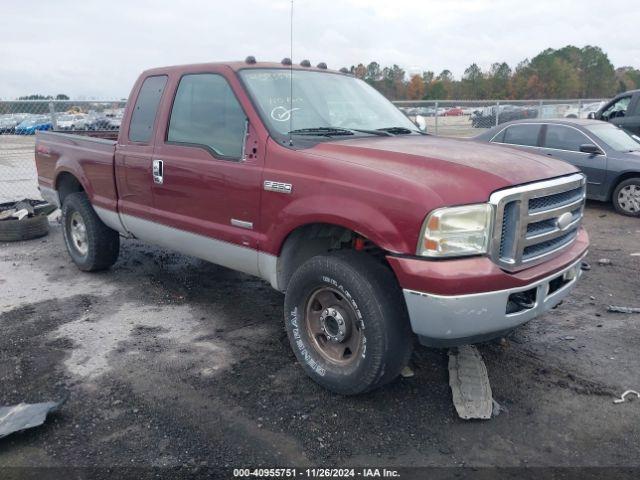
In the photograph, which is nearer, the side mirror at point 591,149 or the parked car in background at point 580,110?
the side mirror at point 591,149

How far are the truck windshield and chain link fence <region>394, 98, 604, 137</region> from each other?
1060 cm

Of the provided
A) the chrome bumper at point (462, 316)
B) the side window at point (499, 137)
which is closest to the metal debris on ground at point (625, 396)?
the chrome bumper at point (462, 316)

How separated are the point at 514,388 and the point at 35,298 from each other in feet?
14.0

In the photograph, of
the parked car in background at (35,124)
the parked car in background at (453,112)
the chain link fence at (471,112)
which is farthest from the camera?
the parked car in background at (453,112)

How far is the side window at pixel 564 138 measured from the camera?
9.09 metres

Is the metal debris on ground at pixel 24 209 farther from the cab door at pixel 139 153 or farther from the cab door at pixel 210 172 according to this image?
the cab door at pixel 210 172

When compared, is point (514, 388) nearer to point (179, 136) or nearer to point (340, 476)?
point (340, 476)

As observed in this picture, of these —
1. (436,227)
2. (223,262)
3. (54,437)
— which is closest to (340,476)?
(436,227)

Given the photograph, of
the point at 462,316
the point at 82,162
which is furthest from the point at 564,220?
the point at 82,162

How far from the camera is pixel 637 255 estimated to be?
657 cm

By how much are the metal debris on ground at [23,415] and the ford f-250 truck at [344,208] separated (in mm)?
1496

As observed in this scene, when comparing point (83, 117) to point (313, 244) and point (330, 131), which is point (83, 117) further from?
point (313, 244)

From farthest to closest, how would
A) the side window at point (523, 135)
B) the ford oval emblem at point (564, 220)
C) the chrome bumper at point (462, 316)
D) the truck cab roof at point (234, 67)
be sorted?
the side window at point (523, 135) → the truck cab roof at point (234, 67) → the ford oval emblem at point (564, 220) → the chrome bumper at point (462, 316)

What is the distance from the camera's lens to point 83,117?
1030 centimetres
